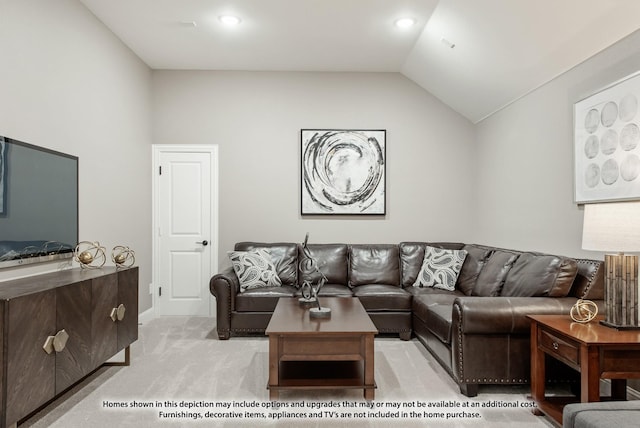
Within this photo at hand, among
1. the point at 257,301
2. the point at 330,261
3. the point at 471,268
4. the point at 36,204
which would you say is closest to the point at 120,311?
the point at 36,204

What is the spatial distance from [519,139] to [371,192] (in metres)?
1.71

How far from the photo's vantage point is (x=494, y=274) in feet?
11.9

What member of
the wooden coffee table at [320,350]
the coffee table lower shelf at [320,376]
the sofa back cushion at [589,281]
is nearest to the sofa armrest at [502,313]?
the sofa back cushion at [589,281]

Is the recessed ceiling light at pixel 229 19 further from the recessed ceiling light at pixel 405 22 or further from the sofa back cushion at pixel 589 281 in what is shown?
the sofa back cushion at pixel 589 281

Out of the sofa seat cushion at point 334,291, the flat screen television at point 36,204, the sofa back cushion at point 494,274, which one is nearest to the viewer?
the flat screen television at point 36,204

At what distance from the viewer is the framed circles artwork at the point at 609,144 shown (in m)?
2.58

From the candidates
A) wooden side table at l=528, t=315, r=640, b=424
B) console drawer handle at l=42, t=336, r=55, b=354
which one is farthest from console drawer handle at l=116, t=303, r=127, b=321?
wooden side table at l=528, t=315, r=640, b=424

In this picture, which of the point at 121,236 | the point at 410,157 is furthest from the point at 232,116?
the point at 410,157

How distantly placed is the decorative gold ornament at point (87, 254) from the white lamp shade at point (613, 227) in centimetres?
323

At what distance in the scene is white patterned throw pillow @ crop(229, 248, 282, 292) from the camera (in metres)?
4.30

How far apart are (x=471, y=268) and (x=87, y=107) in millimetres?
3789

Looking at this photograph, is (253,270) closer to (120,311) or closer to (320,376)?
(120,311)

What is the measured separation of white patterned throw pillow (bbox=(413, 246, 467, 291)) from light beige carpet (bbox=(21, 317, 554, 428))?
38.9 inches

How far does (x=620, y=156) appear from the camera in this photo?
8.84 feet
